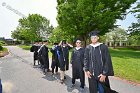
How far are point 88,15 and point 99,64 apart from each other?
102 ft

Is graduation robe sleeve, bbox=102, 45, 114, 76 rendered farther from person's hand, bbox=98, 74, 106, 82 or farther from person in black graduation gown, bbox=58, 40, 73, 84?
person in black graduation gown, bbox=58, 40, 73, 84

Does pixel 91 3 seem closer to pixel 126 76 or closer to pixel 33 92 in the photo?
pixel 126 76

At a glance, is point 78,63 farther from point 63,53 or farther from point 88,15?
point 88,15

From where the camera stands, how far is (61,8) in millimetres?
41531

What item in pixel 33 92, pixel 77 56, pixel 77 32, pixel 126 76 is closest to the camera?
pixel 33 92

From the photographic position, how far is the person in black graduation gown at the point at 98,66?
7.26 metres

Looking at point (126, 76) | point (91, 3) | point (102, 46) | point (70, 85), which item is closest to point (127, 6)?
point (91, 3)

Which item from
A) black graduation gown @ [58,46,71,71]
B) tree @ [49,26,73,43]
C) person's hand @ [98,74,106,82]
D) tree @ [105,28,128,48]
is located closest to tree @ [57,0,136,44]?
tree @ [49,26,73,43]

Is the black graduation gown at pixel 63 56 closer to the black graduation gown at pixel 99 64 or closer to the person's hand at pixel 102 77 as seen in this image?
the black graduation gown at pixel 99 64

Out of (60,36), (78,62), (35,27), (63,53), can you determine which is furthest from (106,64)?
(35,27)

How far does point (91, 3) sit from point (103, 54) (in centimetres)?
3204

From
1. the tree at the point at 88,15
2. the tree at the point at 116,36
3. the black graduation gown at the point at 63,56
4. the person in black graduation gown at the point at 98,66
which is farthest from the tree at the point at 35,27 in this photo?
the person in black graduation gown at the point at 98,66

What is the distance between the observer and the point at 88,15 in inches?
1505

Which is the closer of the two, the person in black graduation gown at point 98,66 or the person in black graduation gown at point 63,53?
the person in black graduation gown at point 98,66
